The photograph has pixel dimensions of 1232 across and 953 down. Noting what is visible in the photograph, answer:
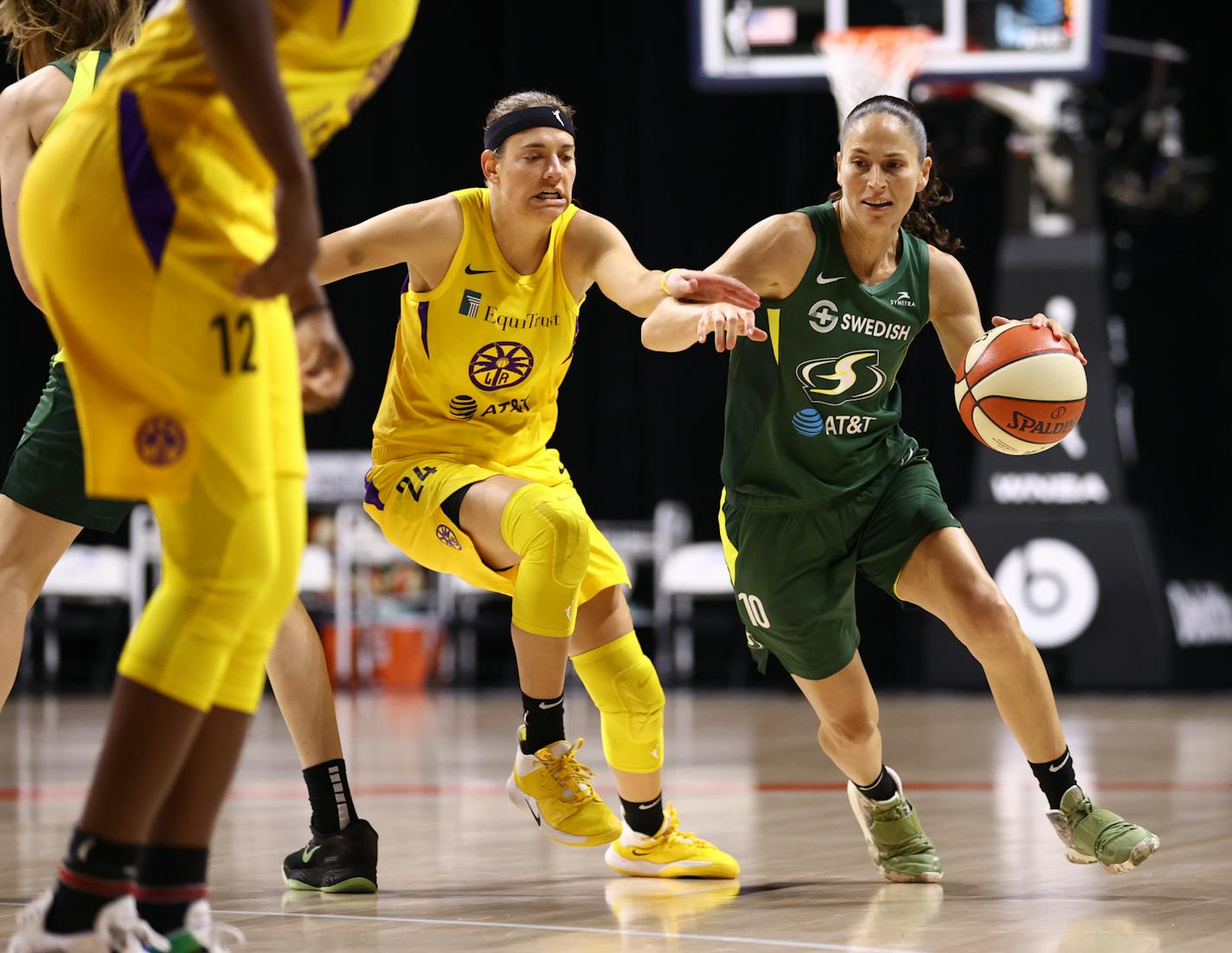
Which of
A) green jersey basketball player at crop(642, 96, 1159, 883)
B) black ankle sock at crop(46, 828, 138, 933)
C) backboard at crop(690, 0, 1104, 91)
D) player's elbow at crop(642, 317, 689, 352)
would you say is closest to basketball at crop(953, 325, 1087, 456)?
green jersey basketball player at crop(642, 96, 1159, 883)

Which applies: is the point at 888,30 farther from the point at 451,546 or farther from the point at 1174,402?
the point at 451,546

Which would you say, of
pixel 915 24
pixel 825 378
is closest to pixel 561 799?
pixel 825 378

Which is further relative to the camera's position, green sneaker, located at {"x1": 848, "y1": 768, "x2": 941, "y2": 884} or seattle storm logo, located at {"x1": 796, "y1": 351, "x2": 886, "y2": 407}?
seattle storm logo, located at {"x1": 796, "y1": 351, "x2": 886, "y2": 407}

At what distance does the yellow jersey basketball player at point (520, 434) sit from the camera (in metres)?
3.74

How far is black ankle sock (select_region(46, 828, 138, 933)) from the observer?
2098 millimetres

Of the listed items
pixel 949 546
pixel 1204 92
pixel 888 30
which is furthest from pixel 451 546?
pixel 1204 92

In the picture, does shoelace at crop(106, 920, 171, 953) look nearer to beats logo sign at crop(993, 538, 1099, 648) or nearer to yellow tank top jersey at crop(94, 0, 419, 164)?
yellow tank top jersey at crop(94, 0, 419, 164)

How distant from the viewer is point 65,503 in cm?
329

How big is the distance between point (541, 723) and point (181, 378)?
1.81m

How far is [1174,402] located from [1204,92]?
6.59ft

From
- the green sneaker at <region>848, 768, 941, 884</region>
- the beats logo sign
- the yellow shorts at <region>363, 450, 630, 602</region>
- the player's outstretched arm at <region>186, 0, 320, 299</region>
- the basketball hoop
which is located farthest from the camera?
the beats logo sign

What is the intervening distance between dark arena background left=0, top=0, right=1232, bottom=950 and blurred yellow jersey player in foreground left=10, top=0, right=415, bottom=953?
376 centimetres

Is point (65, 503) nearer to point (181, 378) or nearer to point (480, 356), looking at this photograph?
point (480, 356)

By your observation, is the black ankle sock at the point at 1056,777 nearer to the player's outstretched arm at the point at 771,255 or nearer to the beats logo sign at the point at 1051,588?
the player's outstretched arm at the point at 771,255
